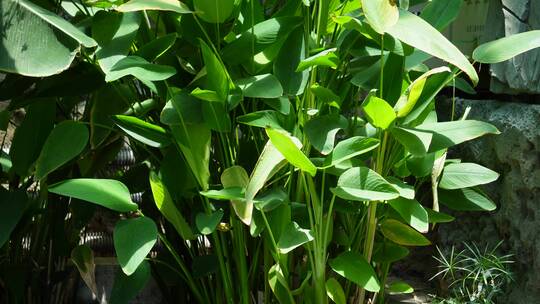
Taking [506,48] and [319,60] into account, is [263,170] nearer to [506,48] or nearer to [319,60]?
[319,60]

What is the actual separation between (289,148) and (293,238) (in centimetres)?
21

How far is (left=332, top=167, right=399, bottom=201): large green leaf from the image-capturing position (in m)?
1.50

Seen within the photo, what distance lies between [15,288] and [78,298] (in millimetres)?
357

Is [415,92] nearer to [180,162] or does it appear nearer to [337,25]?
[337,25]

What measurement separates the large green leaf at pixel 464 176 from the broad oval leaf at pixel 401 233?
13cm

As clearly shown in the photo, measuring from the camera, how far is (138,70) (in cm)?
154

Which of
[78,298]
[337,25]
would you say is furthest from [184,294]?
[337,25]

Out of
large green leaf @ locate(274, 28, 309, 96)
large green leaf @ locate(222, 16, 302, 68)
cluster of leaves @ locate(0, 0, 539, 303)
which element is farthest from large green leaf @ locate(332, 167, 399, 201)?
large green leaf @ locate(222, 16, 302, 68)

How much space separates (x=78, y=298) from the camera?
226 cm

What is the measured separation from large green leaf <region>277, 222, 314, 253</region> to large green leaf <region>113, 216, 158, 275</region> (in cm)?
27

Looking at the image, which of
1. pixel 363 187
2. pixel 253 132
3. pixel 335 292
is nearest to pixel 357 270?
pixel 335 292

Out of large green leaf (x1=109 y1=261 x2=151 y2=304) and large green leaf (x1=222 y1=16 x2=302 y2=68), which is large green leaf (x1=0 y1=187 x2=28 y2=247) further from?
large green leaf (x1=222 y1=16 x2=302 y2=68)

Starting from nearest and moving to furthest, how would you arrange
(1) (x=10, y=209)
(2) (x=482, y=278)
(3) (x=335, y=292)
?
(3) (x=335, y=292) < (1) (x=10, y=209) < (2) (x=482, y=278)

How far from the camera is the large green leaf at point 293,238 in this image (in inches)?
60.1
